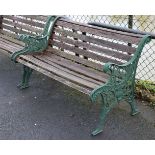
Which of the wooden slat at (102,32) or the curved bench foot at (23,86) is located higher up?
the wooden slat at (102,32)

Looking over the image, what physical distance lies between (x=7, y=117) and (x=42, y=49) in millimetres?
1120

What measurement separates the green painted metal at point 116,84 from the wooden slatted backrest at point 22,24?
5.70 ft

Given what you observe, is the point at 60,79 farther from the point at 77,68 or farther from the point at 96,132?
the point at 96,132

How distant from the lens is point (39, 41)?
15.2 ft

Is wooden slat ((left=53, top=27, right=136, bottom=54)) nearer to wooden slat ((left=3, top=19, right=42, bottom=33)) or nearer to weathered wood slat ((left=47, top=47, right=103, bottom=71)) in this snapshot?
weathered wood slat ((left=47, top=47, right=103, bottom=71))

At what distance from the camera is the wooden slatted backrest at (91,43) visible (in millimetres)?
3704

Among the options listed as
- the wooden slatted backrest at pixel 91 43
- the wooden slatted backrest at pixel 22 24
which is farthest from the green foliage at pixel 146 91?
the wooden slatted backrest at pixel 22 24

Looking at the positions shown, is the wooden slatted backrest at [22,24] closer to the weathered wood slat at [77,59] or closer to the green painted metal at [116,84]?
the weathered wood slat at [77,59]

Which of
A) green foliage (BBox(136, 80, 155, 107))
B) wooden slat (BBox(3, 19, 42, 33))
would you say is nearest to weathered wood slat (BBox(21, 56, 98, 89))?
wooden slat (BBox(3, 19, 42, 33))

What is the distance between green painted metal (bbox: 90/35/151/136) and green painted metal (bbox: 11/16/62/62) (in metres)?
1.46

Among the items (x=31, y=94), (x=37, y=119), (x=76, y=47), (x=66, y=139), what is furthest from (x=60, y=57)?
(x=66, y=139)

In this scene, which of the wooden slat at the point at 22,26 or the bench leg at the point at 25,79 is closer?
the bench leg at the point at 25,79

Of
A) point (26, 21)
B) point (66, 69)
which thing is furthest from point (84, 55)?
point (26, 21)

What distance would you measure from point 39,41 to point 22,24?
2.73 feet
